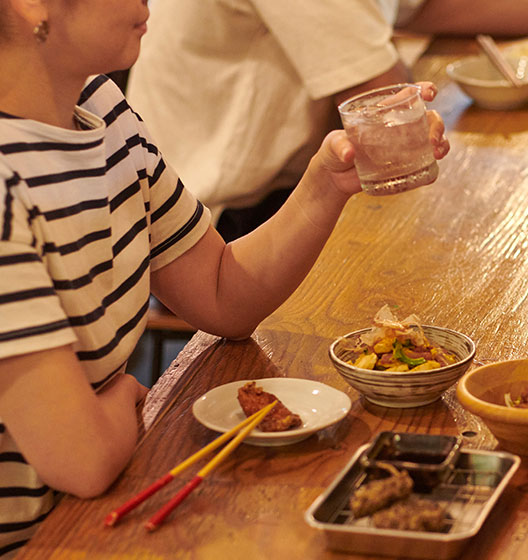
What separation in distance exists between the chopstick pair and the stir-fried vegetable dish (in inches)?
6.0

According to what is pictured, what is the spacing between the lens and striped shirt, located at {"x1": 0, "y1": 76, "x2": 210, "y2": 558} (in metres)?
1.01

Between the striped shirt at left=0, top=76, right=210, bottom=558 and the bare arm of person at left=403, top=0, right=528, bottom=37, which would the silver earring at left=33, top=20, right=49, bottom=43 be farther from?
the bare arm of person at left=403, top=0, right=528, bottom=37

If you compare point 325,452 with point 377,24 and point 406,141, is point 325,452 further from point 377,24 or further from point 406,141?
point 377,24

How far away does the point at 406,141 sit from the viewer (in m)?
1.23

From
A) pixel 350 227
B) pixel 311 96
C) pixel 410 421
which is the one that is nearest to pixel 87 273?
pixel 410 421

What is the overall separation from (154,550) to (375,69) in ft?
5.48

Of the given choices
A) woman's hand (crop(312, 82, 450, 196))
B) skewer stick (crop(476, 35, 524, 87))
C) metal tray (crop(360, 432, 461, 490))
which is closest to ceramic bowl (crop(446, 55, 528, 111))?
skewer stick (crop(476, 35, 524, 87))

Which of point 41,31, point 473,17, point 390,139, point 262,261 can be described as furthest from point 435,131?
point 473,17

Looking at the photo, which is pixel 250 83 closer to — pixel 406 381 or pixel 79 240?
pixel 79 240

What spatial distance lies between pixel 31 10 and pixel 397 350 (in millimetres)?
598

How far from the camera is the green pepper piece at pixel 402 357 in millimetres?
1121

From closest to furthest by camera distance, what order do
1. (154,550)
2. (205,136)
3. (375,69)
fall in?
1. (154,550)
2. (375,69)
3. (205,136)

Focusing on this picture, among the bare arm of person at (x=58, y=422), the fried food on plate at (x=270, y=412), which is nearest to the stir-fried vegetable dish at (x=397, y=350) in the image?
the fried food on plate at (x=270, y=412)

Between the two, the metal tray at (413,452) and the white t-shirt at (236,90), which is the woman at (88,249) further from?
the white t-shirt at (236,90)
